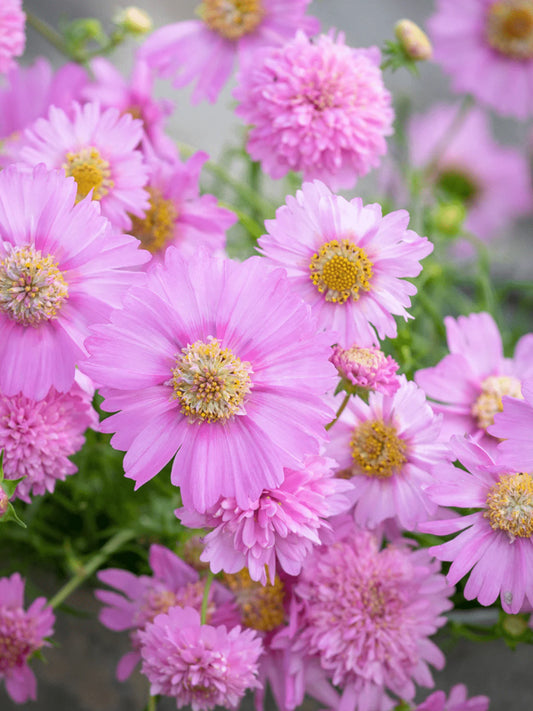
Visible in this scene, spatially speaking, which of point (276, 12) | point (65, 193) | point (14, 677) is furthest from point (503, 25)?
point (14, 677)

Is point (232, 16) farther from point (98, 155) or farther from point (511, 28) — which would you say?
point (511, 28)

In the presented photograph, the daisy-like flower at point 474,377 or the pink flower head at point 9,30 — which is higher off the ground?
the pink flower head at point 9,30

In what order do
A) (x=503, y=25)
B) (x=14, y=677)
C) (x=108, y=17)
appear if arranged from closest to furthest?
(x=14, y=677) < (x=503, y=25) < (x=108, y=17)

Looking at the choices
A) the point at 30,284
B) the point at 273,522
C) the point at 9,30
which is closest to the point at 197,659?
the point at 273,522

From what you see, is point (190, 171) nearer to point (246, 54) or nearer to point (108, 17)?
point (246, 54)

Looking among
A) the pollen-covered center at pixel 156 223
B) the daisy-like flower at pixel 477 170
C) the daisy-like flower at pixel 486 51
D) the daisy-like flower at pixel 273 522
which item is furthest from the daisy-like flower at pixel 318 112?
the daisy-like flower at pixel 477 170

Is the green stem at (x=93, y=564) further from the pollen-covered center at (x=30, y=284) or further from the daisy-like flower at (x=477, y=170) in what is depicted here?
the daisy-like flower at (x=477, y=170)
